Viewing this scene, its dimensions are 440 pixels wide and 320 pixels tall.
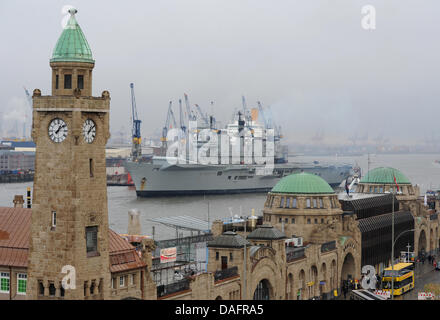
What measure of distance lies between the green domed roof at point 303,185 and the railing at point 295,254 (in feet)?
29.4

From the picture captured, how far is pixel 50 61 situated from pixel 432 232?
67090mm

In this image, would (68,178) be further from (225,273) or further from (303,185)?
(303,185)

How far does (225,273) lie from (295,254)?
1167 centimetres

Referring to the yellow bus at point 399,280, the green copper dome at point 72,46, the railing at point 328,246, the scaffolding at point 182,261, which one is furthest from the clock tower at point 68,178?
the yellow bus at point 399,280

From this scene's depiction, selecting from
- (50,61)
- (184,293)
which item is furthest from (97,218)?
(184,293)

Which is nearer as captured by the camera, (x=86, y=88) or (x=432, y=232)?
(x=86, y=88)

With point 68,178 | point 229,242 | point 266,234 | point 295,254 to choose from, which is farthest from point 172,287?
point 295,254

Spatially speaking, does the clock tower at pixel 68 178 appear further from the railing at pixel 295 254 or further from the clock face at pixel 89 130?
the railing at pixel 295 254

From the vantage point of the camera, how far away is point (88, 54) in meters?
35.3

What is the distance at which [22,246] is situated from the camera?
4000 centimetres

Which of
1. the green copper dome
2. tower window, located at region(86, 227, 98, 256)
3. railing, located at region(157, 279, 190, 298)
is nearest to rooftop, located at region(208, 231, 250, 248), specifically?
railing, located at region(157, 279, 190, 298)

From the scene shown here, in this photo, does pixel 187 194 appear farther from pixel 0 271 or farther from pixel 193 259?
pixel 0 271

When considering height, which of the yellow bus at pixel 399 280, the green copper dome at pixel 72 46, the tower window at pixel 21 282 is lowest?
the yellow bus at pixel 399 280

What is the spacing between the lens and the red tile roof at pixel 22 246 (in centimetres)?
3947
